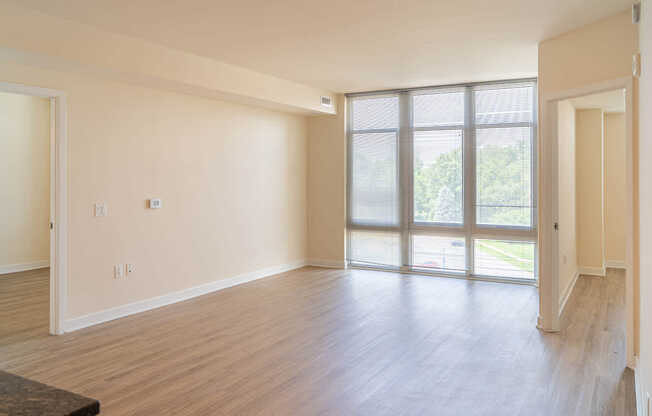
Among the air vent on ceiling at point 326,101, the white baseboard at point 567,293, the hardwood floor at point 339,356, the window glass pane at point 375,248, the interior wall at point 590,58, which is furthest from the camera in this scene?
the window glass pane at point 375,248

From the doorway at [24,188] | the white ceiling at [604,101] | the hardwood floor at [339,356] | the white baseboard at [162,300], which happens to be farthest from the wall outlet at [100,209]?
the white ceiling at [604,101]

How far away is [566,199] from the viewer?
591 cm

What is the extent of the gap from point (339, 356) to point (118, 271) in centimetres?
262

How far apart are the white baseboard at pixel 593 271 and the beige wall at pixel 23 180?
8623 millimetres

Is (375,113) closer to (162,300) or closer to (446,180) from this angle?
(446,180)

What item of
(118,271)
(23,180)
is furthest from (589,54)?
(23,180)

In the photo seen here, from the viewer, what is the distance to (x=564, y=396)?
10.3 feet

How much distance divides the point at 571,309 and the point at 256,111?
15.7 ft

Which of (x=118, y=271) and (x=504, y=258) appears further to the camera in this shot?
(x=504, y=258)

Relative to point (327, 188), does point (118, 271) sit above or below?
below

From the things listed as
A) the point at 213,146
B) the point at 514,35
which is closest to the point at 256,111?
the point at 213,146

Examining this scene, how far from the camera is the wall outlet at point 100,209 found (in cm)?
481

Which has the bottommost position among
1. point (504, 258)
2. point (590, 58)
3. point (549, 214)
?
point (504, 258)

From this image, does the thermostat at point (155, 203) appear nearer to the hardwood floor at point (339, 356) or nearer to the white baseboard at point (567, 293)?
the hardwood floor at point (339, 356)
